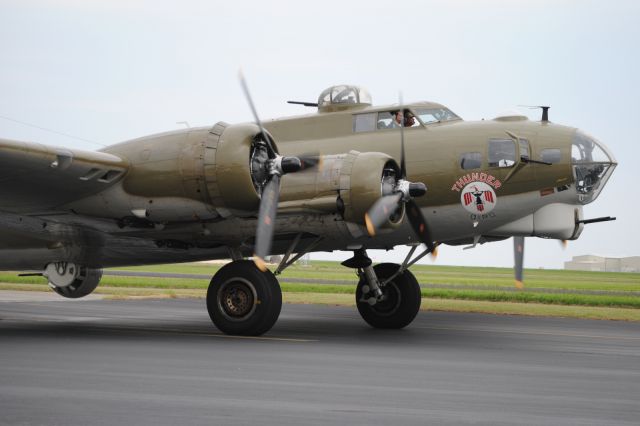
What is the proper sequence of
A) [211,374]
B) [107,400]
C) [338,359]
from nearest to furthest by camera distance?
[107,400] → [211,374] → [338,359]

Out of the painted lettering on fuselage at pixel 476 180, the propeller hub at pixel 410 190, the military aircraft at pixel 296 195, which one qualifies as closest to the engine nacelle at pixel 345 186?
the military aircraft at pixel 296 195

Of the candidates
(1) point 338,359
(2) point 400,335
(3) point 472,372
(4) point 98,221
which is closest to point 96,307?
(4) point 98,221

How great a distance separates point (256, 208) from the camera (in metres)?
15.0

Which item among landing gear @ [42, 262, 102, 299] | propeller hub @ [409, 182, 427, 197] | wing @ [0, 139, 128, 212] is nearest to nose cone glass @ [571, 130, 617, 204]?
propeller hub @ [409, 182, 427, 197]

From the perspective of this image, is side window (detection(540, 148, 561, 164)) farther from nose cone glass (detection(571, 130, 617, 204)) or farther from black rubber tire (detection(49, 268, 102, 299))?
black rubber tire (detection(49, 268, 102, 299))

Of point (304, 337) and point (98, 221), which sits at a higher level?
point (98, 221)

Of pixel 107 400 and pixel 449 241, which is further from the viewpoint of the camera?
pixel 449 241

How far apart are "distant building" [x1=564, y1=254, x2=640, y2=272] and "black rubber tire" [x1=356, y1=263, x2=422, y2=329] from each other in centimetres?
8497

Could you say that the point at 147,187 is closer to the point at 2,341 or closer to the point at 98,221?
the point at 98,221

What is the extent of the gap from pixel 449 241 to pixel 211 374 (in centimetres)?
916

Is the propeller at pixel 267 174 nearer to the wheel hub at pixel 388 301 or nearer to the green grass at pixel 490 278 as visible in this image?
the wheel hub at pixel 388 301

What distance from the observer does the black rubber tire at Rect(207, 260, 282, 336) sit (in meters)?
15.2

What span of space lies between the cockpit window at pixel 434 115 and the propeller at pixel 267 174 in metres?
3.21

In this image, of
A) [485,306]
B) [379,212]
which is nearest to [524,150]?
[379,212]
